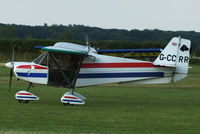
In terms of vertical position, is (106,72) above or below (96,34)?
above

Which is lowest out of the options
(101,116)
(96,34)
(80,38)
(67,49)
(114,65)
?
(80,38)

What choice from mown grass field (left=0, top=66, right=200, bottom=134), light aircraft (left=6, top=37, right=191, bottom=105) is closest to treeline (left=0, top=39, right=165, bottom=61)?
light aircraft (left=6, top=37, right=191, bottom=105)

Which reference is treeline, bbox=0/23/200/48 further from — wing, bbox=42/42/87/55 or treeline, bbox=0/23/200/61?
wing, bbox=42/42/87/55

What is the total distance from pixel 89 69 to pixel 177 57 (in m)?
3.54

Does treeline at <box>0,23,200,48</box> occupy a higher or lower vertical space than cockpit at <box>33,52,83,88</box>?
lower

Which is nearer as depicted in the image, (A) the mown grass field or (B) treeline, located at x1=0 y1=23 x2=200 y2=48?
(A) the mown grass field

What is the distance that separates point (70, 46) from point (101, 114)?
3.77m

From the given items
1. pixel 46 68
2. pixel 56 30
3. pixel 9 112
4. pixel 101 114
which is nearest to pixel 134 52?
pixel 46 68

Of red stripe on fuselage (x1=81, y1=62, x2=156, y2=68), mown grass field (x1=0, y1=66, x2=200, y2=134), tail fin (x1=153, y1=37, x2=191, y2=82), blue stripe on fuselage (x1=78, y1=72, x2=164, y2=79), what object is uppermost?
tail fin (x1=153, y1=37, x2=191, y2=82)

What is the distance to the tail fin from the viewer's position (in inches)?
691

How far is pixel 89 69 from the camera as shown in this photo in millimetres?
17344

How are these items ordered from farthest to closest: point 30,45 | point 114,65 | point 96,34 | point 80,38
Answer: point 96,34 < point 80,38 < point 30,45 < point 114,65

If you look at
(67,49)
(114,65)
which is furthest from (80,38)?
(67,49)

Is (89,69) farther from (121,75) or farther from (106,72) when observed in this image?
(121,75)
